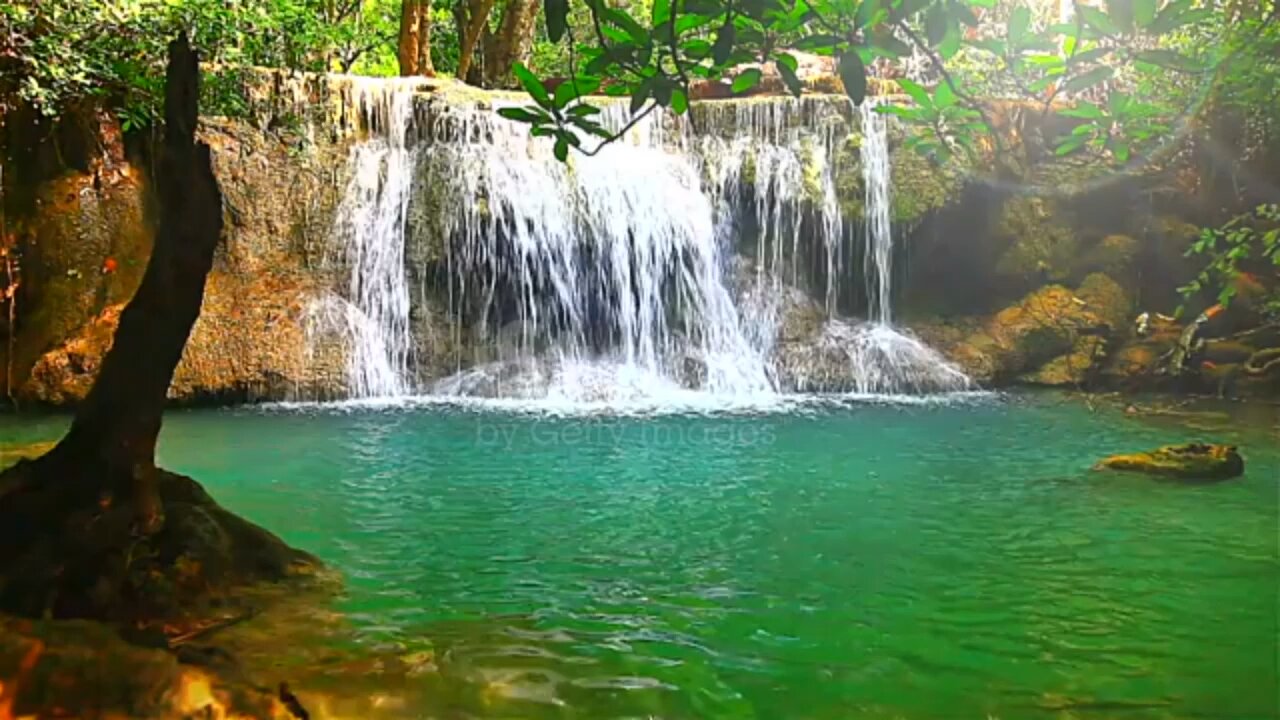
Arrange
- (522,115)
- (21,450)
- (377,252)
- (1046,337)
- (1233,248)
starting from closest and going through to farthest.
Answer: (522,115)
(1233,248)
(21,450)
(377,252)
(1046,337)

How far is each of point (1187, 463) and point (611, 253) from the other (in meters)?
7.63

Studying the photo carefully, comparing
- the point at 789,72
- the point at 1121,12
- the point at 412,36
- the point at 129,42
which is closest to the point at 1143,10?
the point at 1121,12

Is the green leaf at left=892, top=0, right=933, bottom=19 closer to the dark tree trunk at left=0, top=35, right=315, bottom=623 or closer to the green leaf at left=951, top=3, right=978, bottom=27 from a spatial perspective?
the green leaf at left=951, top=3, right=978, bottom=27

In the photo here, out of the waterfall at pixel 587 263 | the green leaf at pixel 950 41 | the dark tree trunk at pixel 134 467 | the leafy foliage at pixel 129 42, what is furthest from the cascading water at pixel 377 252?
the green leaf at pixel 950 41

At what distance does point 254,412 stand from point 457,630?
7.18 m

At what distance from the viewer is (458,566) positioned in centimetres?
446

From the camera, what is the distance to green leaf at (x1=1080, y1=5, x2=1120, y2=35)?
1.63 meters

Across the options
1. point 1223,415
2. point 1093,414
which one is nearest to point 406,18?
point 1093,414

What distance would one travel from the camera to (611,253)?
12.5 m

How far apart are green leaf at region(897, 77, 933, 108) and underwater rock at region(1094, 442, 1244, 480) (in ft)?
18.2

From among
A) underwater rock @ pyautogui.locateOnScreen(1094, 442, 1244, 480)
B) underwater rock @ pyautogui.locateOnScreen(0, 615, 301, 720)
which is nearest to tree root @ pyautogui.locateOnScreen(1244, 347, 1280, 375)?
underwater rock @ pyautogui.locateOnScreen(1094, 442, 1244, 480)

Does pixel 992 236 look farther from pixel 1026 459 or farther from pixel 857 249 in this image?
pixel 1026 459

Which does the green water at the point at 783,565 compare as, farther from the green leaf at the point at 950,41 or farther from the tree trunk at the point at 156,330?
the green leaf at the point at 950,41

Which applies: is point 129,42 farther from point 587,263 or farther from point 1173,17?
point 1173,17
